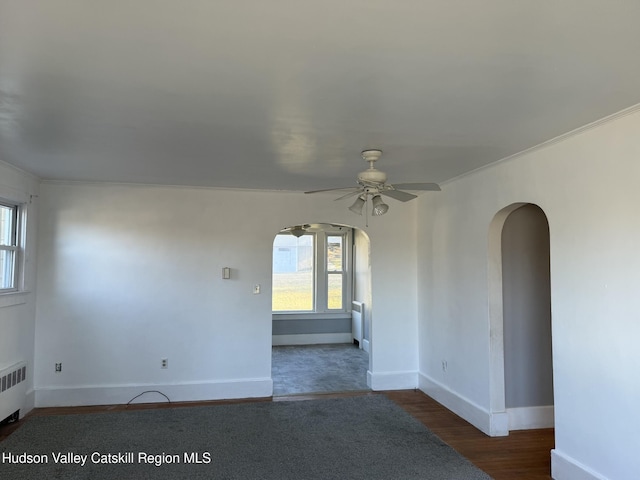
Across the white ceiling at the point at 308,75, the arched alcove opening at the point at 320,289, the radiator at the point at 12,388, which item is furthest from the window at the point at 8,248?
the arched alcove opening at the point at 320,289

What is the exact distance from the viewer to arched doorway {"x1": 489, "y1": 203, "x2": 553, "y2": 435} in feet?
13.7

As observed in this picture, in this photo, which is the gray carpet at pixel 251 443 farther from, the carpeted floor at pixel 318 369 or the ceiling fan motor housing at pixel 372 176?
the ceiling fan motor housing at pixel 372 176

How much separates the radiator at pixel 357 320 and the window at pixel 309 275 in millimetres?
264

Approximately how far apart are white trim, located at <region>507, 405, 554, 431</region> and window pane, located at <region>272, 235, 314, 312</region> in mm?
4923

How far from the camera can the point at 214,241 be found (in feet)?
17.0

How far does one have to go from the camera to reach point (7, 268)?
439cm

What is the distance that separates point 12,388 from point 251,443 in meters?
2.43

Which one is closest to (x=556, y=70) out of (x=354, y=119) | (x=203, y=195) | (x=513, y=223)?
(x=354, y=119)

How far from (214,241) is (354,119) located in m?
2.97

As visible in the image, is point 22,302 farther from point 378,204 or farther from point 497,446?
point 497,446

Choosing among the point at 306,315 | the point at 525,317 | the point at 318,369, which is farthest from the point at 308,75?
the point at 306,315

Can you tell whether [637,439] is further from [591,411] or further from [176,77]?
[176,77]

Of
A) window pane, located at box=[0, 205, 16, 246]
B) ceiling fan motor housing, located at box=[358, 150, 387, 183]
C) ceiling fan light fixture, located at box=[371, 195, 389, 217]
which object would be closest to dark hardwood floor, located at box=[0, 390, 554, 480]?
window pane, located at box=[0, 205, 16, 246]

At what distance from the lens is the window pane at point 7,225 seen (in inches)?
169
